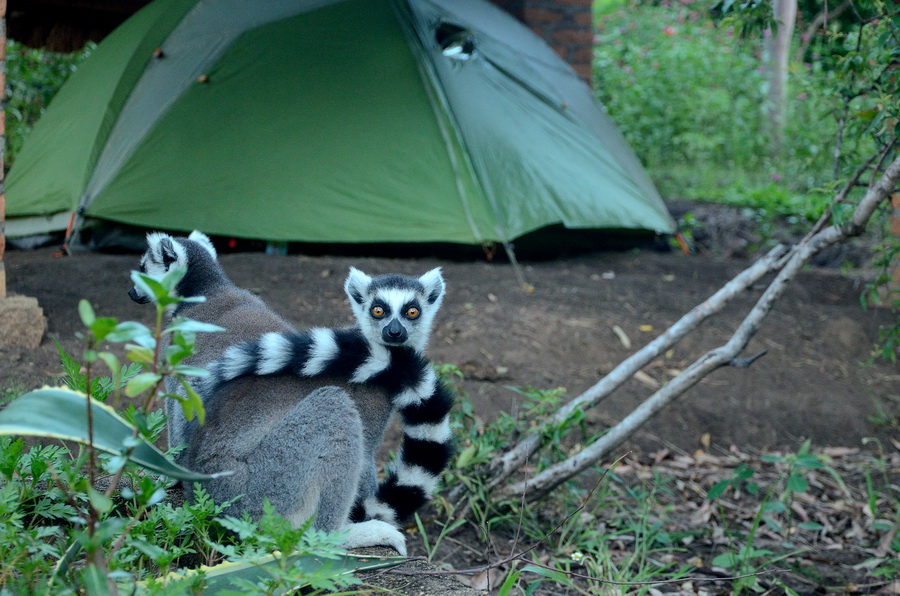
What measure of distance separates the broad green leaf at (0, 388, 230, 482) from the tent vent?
540 cm

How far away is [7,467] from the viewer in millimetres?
1992

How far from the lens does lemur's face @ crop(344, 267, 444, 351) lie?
279 centimetres

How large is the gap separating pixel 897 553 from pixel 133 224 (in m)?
5.20

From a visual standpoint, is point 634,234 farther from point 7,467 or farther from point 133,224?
point 7,467

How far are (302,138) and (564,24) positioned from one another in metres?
3.49

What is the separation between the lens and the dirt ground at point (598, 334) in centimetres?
465

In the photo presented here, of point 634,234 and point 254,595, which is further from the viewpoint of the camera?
point 634,234

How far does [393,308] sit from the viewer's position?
285 cm

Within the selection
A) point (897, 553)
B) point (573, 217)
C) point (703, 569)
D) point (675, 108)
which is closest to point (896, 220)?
point (573, 217)

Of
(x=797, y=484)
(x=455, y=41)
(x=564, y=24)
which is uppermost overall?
(x=455, y=41)

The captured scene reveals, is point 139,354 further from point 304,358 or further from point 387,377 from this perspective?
point 387,377

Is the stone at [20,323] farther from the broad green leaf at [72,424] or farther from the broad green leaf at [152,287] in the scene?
the broad green leaf at [152,287]

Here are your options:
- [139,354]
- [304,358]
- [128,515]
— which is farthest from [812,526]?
[139,354]

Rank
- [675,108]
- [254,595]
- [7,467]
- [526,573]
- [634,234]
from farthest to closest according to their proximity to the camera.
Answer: [675,108], [634,234], [526,573], [7,467], [254,595]
